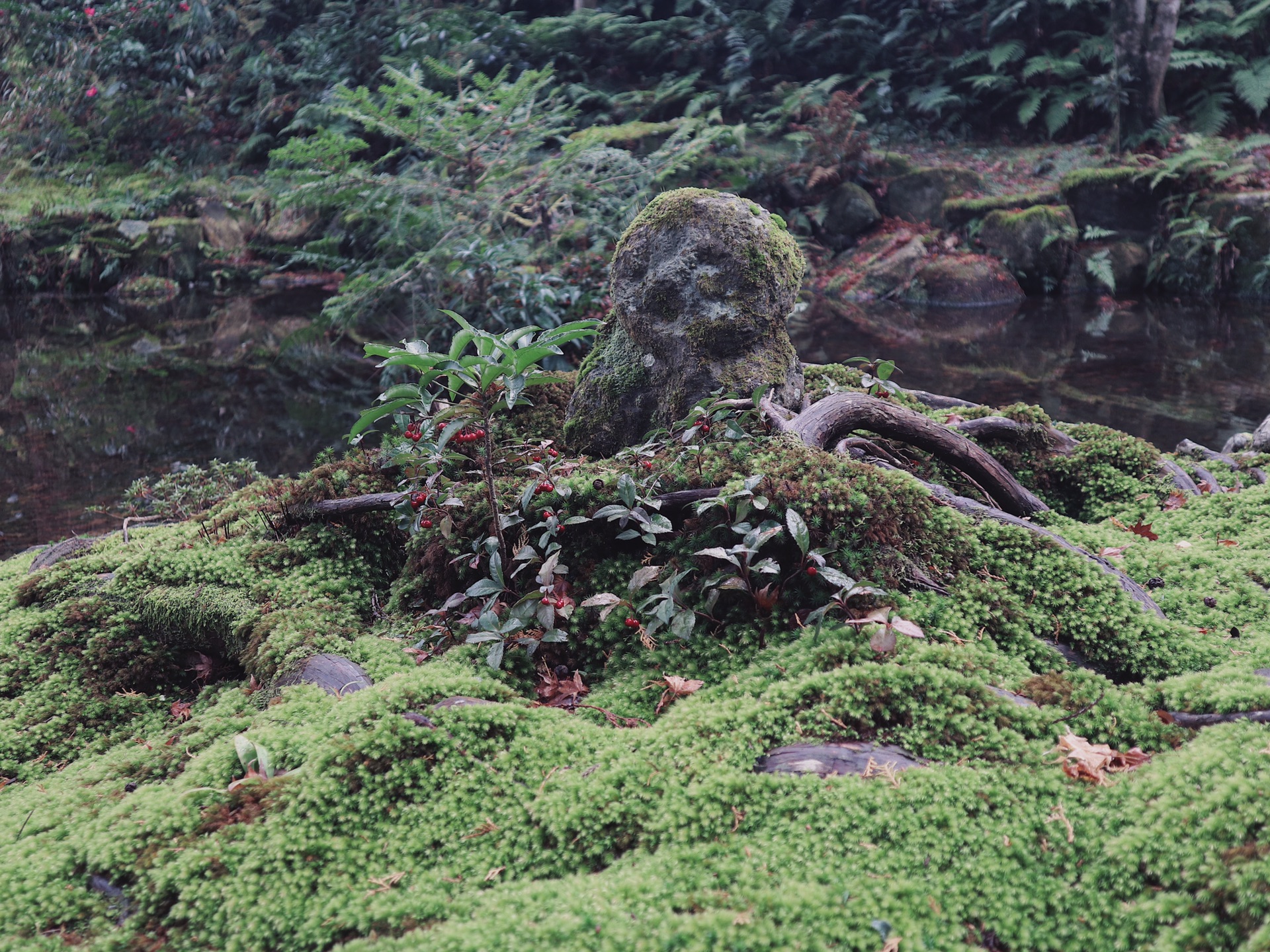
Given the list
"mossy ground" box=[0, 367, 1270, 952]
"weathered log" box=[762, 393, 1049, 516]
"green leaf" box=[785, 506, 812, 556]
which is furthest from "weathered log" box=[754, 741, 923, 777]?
"weathered log" box=[762, 393, 1049, 516]

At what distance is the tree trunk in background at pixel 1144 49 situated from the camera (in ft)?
46.0

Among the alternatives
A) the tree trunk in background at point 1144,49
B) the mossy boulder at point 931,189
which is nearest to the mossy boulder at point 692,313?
the mossy boulder at point 931,189

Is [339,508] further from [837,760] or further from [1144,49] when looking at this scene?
[1144,49]

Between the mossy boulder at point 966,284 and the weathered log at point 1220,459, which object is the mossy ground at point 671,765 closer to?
the weathered log at point 1220,459

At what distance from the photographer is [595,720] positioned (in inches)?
107

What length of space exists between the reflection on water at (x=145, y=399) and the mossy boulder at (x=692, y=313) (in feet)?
14.1

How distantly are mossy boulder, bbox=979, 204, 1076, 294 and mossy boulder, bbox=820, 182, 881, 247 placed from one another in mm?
2263

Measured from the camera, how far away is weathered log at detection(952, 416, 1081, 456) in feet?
15.5

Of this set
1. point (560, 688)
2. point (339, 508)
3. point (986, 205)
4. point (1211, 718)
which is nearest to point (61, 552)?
point (339, 508)

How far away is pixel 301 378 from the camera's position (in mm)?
10836

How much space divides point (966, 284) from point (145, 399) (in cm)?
1237

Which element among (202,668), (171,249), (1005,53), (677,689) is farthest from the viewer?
(171,249)

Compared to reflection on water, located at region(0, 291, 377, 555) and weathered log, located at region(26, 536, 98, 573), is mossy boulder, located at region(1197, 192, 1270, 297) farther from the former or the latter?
weathered log, located at region(26, 536, 98, 573)

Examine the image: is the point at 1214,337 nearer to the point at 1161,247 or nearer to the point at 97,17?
the point at 1161,247
